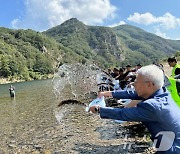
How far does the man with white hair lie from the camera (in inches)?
131

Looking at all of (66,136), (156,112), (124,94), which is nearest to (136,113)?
(156,112)

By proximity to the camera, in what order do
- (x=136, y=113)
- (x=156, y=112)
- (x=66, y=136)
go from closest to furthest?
(x=156, y=112)
(x=136, y=113)
(x=66, y=136)

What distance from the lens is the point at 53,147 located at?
1177 cm

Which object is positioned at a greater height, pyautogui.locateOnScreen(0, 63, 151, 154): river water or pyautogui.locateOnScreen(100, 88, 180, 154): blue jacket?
pyautogui.locateOnScreen(100, 88, 180, 154): blue jacket

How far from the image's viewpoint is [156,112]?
329 cm

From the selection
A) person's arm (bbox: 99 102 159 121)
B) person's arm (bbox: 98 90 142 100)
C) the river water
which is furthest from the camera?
the river water

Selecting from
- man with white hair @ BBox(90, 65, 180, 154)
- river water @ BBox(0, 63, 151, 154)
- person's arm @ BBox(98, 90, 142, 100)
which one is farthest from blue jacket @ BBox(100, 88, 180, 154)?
river water @ BBox(0, 63, 151, 154)

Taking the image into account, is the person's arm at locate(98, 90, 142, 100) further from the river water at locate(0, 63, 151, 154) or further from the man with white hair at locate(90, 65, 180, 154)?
the river water at locate(0, 63, 151, 154)

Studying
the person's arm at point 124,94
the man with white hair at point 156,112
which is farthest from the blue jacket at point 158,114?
the person's arm at point 124,94

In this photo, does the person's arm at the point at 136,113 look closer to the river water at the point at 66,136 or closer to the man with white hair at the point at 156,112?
the man with white hair at the point at 156,112

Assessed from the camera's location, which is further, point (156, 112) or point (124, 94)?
point (124, 94)

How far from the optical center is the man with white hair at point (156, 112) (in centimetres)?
332

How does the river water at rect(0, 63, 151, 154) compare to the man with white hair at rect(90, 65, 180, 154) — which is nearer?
the man with white hair at rect(90, 65, 180, 154)

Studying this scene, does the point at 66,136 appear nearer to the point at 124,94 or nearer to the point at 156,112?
the point at 124,94
